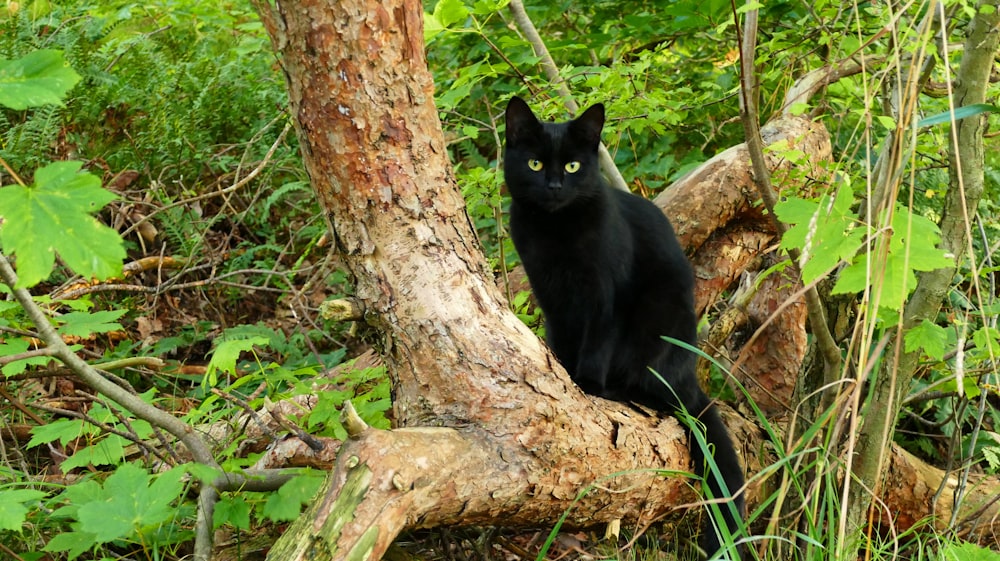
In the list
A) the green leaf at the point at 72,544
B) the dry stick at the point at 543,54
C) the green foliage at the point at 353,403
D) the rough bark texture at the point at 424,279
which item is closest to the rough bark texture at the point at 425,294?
the rough bark texture at the point at 424,279

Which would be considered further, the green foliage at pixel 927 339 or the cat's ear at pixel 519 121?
the cat's ear at pixel 519 121

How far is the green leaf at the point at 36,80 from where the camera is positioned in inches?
52.7

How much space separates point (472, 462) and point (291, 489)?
506mm

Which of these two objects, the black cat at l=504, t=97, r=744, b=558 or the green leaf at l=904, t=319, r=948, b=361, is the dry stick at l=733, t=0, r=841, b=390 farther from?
the black cat at l=504, t=97, r=744, b=558

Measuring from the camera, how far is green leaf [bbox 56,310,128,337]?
228cm

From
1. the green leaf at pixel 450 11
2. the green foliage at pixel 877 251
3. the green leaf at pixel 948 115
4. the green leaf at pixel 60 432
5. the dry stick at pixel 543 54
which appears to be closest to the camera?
the green foliage at pixel 877 251

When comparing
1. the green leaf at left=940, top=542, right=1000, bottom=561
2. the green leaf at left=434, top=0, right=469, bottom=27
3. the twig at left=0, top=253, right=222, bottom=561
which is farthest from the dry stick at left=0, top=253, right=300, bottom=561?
the green leaf at left=940, top=542, right=1000, bottom=561

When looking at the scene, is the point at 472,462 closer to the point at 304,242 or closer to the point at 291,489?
the point at 291,489

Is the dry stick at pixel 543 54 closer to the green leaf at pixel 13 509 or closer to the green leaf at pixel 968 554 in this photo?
the green leaf at pixel 968 554

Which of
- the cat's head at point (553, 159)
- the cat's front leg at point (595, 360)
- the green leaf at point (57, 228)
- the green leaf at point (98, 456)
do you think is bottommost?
the cat's front leg at point (595, 360)

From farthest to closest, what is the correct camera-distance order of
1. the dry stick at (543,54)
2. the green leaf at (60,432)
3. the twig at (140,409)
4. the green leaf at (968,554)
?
the dry stick at (543,54) → the green leaf at (60,432) → the green leaf at (968,554) → the twig at (140,409)

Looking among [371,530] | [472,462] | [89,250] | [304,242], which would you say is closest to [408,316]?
[472,462]

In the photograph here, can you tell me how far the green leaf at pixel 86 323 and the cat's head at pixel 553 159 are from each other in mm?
1593

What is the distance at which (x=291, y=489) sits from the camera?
2.08 metres
